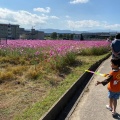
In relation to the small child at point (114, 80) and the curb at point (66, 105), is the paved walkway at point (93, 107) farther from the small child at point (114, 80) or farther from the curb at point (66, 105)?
the small child at point (114, 80)

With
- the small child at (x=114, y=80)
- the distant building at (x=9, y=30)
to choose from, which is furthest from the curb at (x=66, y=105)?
the distant building at (x=9, y=30)

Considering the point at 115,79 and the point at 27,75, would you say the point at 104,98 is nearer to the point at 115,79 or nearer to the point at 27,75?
the point at 115,79

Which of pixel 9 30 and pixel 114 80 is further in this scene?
pixel 9 30

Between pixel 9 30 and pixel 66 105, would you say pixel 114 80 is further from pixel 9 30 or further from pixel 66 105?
pixel 9 30

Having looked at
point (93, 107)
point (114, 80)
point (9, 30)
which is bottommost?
point (9, 30)

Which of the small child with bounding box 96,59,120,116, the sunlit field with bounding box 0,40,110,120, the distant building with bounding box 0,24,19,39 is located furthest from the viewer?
the distant building with bounding box 0,24,19,39

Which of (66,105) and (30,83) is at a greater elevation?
(30,83)

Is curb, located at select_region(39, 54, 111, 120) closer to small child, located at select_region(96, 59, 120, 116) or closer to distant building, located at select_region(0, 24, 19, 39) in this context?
small child, located at select_region(96, 59, 120, 116)

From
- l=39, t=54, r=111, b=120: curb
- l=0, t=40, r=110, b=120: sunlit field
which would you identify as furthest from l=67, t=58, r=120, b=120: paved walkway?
l=0, t=40, r=110, b=120: sunlit field

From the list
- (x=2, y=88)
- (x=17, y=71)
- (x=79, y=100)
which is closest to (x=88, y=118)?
(x=79, y=100)

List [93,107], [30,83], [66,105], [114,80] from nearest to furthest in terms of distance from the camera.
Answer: [114,80] → [93,107] → [66,105] → [30,83]

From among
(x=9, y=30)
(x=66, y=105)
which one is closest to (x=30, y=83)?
(x=66, y=105)

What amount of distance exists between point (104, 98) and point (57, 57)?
5377 millimetres

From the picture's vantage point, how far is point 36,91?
8000mm
